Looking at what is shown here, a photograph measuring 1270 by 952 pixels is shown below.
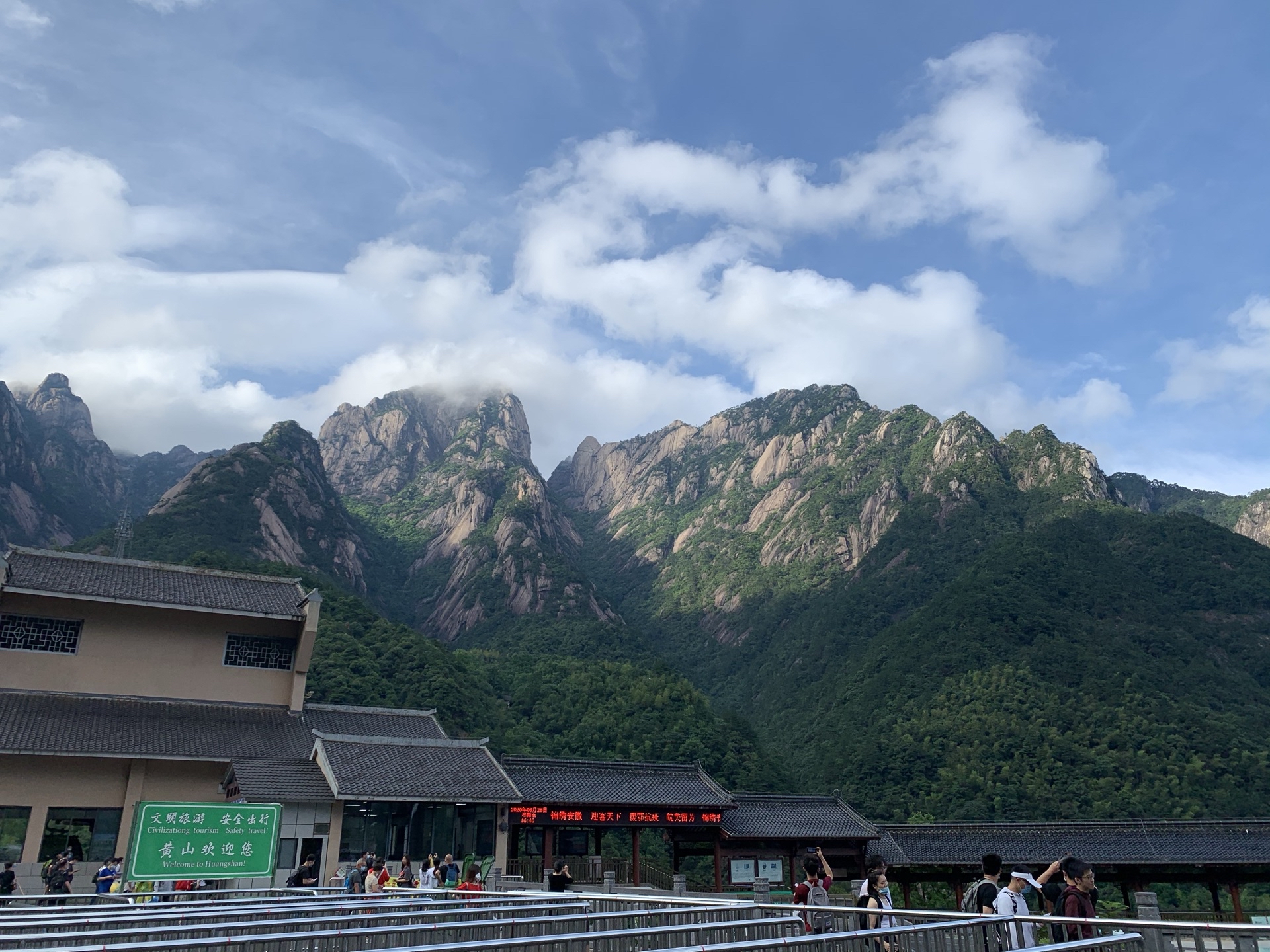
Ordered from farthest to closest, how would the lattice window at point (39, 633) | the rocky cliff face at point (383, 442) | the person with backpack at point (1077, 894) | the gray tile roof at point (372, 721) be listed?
1. the rocky cliff face at point (383, 442)
2. the gray tile roof at point (372, 721)
3. the lattice window at point (39, 633)
4. the person with backpack at point (1077, 894)

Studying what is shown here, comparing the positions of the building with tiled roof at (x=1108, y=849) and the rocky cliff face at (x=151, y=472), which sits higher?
the rocky cliff face at (x=151, y=472)

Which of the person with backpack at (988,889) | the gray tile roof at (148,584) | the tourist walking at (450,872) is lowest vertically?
the tourist walking at (450,872)

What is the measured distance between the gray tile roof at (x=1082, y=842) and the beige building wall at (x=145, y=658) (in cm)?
2540

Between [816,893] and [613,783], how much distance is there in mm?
24698

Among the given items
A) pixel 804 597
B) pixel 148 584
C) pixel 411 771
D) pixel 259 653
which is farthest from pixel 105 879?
pixel 804 597

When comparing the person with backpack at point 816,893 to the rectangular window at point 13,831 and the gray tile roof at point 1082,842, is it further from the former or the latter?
the gray tile roof at point 1082,842

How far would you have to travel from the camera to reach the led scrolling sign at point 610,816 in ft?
103

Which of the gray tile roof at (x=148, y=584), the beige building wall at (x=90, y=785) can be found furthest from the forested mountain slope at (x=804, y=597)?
the beige building wall at (x=90, y=785)

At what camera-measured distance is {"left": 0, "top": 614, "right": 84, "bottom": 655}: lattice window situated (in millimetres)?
29828

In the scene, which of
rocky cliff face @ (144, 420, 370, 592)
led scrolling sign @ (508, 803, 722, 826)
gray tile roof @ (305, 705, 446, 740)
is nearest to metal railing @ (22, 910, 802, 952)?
led scrolling sign @ (508, 803, 722, 826)

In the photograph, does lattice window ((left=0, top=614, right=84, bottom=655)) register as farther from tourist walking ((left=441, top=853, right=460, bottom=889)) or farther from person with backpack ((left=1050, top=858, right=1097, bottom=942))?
person with backpack ((left=1050, top=858, right=1097, bottom=942))

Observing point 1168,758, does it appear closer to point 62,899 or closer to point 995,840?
point 995,840

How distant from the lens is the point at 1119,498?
356 feet

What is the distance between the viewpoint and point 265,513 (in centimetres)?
8838
